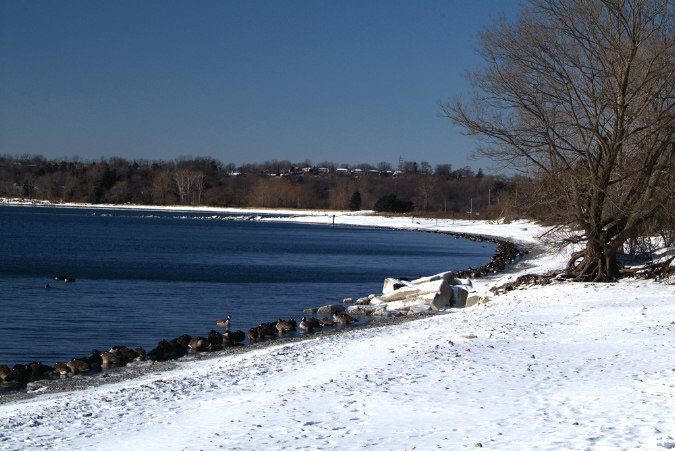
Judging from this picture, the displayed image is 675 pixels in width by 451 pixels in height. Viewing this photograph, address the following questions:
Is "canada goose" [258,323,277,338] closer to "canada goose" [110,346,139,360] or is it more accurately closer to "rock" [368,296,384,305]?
"canada goose" [110,346,139,360]

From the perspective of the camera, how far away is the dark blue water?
18094 millimetres

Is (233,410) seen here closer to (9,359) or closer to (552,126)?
(9,359)

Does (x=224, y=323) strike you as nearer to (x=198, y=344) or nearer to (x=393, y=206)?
(x=198, y=344)

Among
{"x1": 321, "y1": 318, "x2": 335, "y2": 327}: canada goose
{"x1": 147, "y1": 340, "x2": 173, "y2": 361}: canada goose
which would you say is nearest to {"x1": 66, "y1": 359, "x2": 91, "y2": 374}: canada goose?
{"x1": 147, "y1": 340, "x2": 173, "y2": 361}: canada goose

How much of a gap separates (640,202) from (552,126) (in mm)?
3412

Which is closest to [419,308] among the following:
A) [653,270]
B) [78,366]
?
[653,270]

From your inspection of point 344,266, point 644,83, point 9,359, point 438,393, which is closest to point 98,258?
point 344,266

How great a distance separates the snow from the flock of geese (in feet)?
6.38

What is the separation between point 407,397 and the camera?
891cm

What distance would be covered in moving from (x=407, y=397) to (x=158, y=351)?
26.1 feet

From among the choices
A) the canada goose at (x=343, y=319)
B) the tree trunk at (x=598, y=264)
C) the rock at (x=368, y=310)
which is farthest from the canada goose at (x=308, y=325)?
the tree trunk at (x=598, y=264)

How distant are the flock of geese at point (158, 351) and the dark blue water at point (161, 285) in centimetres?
106

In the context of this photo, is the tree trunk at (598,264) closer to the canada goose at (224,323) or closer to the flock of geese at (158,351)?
the flock of geese at (158,351)

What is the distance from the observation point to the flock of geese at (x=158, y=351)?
43.0ft
